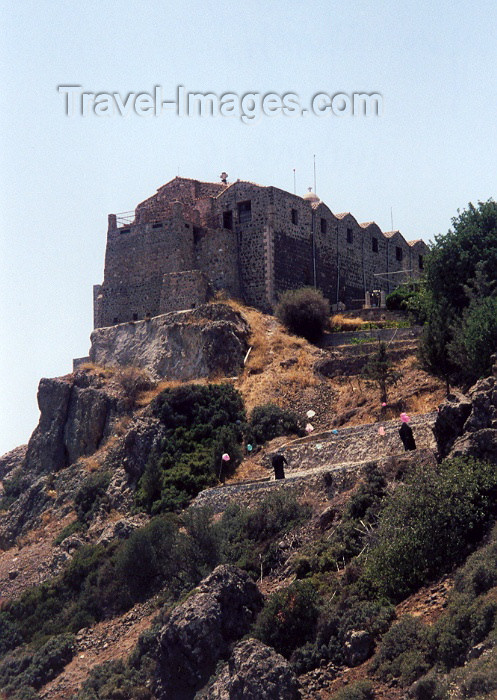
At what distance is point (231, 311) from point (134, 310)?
20.2 feet

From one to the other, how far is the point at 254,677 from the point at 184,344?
22689 mm

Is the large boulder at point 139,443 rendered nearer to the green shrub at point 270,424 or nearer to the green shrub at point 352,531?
the green shrub at point 270,424

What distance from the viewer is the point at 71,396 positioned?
44.9 metres

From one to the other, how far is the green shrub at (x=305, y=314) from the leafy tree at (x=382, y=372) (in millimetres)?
5863

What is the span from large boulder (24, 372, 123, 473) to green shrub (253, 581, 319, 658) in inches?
749

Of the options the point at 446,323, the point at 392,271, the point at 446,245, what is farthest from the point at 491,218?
the point at 392,271

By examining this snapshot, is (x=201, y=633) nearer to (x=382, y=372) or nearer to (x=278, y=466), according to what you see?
(x=278, y=466)

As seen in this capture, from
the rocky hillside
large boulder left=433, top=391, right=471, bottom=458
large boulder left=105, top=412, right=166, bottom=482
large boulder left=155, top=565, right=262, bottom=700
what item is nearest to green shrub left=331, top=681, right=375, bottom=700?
the rocky hillside

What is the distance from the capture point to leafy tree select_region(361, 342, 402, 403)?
3684cm

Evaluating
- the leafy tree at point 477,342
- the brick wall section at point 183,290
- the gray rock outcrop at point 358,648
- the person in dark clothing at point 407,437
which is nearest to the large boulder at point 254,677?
the gray rock outcrop at point 358,648

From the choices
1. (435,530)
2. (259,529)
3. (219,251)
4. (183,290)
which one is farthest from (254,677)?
(219,251)

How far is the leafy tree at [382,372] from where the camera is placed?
121 ft

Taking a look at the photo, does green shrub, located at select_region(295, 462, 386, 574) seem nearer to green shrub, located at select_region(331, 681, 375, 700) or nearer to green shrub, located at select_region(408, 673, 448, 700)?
green shrub, located at select_region(331, 681, 375, 700)

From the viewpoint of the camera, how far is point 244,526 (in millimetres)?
30016
